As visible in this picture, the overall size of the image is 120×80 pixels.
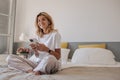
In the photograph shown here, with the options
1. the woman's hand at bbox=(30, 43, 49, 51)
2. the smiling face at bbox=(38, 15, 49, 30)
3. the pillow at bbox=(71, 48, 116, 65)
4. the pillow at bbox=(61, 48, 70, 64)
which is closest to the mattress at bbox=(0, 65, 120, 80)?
the woman's hand at bbox=(30, 43, 49, 51)

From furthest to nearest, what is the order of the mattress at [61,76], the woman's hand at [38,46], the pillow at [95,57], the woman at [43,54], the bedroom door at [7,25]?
the bedroom door at [7,25] < the pillow at [95,57] < the woman's hand at [38,46] < the woman at [43,54] < the mattress at [61,76]

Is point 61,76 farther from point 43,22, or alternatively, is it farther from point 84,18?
point 84,18

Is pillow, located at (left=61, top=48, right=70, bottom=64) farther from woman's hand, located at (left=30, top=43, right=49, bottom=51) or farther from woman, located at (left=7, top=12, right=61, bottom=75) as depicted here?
woman's hand, located at (left=30, top=43, right=49, bottom=51)

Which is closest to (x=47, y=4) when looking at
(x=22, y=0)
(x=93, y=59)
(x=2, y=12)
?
(x=22, y=0)

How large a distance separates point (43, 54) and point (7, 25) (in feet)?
9.21

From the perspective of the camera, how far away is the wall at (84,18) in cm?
319

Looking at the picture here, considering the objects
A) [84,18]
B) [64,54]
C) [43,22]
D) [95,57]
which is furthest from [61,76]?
[84,18]

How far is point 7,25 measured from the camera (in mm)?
4520

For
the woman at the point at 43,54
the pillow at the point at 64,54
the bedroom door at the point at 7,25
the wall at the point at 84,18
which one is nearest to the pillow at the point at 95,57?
the pillow at the point at 64,54

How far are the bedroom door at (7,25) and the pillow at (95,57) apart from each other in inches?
84.0

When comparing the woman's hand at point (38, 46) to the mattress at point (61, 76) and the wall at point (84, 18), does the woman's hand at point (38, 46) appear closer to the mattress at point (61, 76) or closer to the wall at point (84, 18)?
the mattress at point (61, 76)

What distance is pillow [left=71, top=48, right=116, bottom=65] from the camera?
2746mm

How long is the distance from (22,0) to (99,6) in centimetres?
203

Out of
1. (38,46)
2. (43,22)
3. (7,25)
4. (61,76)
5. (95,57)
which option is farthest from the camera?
(7,25)
